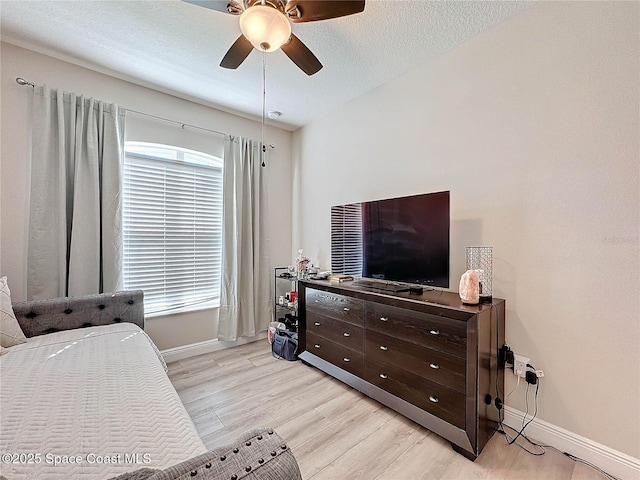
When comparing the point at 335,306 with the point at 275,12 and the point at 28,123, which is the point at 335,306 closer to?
the point at 275,12

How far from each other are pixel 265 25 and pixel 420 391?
2.37m

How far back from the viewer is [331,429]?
1.84m

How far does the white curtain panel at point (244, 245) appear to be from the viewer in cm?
314

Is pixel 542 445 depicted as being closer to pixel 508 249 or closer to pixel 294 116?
pixel 508 249

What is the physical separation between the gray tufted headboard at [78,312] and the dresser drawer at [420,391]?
6.68ft

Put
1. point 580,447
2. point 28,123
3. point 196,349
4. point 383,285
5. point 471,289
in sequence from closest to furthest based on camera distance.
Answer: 1. point 580,447
2. point 471,289
3. point 28,123
4. point 383,285
5. point 196,349

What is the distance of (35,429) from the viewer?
95 cm

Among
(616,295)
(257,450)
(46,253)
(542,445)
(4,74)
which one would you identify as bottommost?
(542,445)

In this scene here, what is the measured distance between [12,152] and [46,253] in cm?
82

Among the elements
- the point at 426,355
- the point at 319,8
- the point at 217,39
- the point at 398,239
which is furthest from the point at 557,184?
the point at 217,39

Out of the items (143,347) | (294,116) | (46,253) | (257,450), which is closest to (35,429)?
(143,347)

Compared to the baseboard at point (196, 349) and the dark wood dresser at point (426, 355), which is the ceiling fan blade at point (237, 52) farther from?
the baseboard at point (196, 349)

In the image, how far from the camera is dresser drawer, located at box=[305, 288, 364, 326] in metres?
2.24

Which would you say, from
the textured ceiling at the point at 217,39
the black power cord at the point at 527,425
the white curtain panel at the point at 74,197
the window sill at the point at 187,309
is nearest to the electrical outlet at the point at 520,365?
the black power cord at the point at 527,425
